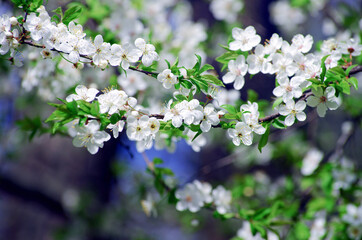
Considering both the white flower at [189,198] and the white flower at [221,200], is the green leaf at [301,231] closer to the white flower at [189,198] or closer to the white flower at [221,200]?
the white flower at [221,200]

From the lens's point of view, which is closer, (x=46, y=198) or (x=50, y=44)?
(x=50, y=44)

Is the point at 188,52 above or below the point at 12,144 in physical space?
above

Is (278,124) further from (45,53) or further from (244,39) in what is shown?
(45,53)

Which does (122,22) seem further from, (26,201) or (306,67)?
(26,201)

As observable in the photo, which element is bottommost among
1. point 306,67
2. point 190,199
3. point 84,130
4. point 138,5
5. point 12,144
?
point 12,144

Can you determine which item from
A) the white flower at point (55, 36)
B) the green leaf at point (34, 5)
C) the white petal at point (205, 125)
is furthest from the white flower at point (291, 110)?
the green leaf at point (34, 5)

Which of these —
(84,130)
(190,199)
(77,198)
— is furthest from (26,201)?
(84,130)
